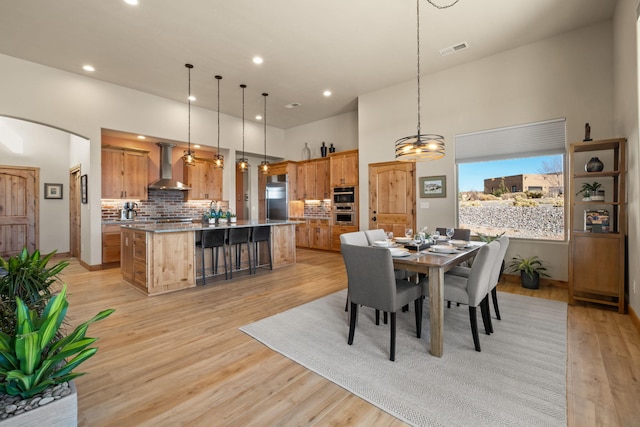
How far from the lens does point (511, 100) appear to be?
4367 millimetres

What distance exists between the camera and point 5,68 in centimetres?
441

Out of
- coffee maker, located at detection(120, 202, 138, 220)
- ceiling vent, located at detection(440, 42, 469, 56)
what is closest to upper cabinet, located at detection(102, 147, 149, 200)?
coffee maker, located at detection(120, 202, 138, 220)

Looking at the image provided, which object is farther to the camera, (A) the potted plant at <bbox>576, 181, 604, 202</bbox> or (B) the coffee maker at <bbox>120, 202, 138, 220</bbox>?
(B) the coffee maker at <bbox>120, 202, 138, 220</bbox>

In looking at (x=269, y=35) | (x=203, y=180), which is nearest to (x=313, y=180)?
(x=203, y=180)

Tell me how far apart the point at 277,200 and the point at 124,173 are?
3617 millimetres

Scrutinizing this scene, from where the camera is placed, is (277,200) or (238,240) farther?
(277,200)

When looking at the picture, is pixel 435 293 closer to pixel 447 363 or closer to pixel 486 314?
pixel 447 363

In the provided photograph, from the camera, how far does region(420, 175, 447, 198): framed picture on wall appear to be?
199 inches

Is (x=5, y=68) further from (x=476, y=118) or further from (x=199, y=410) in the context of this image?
(x=476, y=118)

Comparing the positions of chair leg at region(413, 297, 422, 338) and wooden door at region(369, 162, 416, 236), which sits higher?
wooden door at region(369, 162, 416, 236)

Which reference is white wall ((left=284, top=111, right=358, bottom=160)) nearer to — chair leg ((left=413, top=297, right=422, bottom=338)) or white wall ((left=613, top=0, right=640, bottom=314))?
white wall ((left=613, top=0, right=640, bottom=314))

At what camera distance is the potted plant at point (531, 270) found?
401 centimetres

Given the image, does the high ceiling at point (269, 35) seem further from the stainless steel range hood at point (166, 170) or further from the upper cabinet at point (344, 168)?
the upper cabinet at point (344, 168)

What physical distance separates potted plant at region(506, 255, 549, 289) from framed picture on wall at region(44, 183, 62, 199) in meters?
9.48
